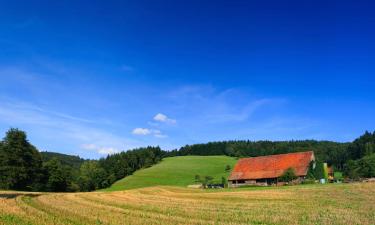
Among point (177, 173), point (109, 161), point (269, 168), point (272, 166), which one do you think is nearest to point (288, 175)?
point (272, 166)

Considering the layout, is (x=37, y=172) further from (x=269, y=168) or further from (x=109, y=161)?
(x=109, y=161)

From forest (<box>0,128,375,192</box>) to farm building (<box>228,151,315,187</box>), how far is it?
→ 6069 millimetres

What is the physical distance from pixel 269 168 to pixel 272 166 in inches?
30.9

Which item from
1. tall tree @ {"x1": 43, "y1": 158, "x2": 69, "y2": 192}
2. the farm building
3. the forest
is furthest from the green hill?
the farm building

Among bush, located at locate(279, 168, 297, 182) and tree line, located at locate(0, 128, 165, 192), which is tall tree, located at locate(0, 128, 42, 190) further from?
bush, located at locate(279, 168, 297, 182)

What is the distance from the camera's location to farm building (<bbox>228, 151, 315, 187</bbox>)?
248ft

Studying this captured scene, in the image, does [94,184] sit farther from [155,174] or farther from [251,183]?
[251,183]

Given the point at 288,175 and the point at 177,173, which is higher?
the point at 177,173

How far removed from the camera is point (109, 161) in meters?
142

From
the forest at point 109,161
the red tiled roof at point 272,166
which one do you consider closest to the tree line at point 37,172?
the forest at point 109,161

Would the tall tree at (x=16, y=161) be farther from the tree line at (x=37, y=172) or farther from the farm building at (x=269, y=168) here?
the farm building at (x=269, y=168)

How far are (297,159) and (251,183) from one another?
36.5 ft

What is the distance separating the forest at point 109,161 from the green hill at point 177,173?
10.1 metres

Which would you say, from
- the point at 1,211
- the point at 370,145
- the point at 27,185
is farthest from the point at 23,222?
the point at 370,145
